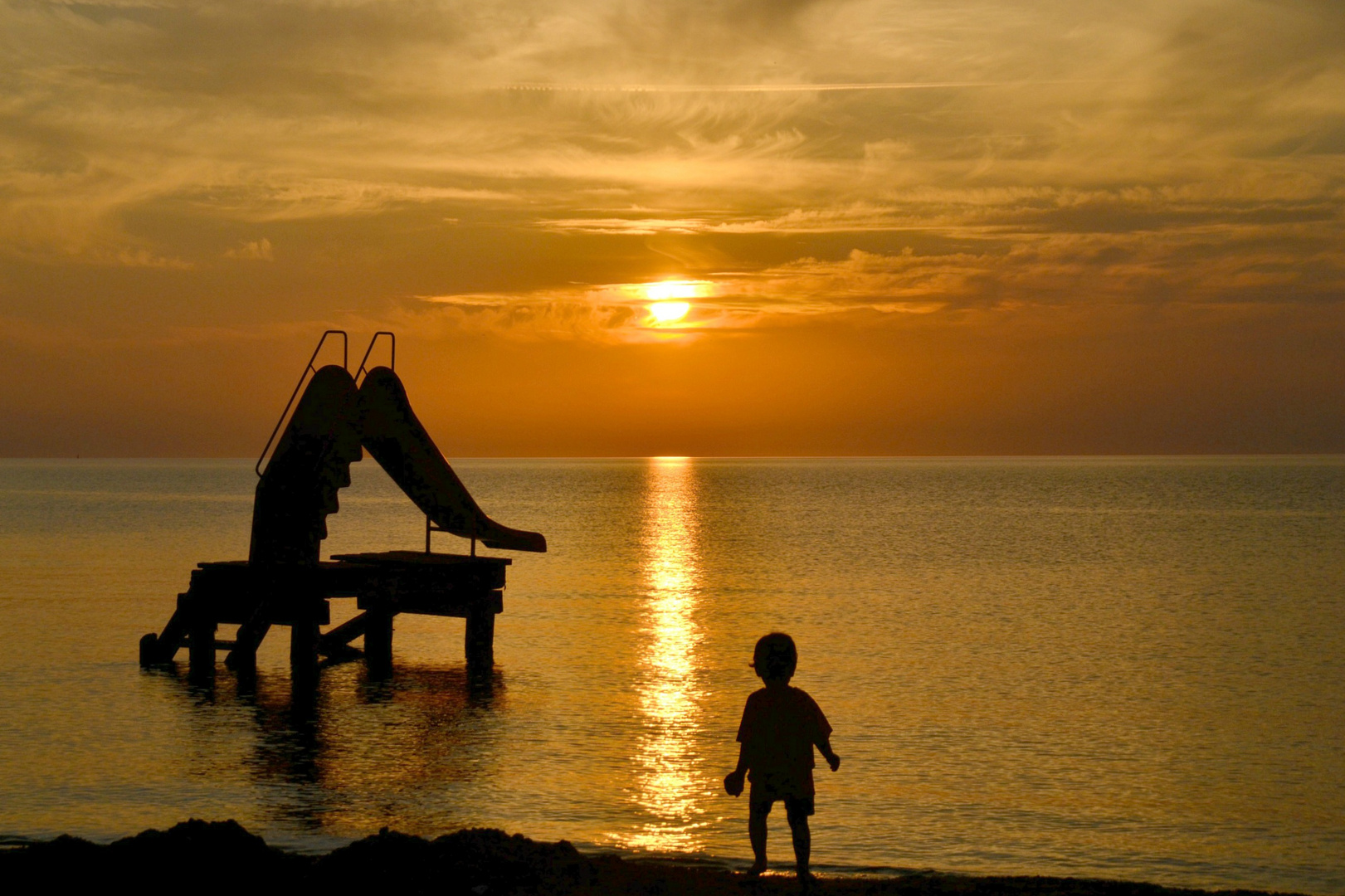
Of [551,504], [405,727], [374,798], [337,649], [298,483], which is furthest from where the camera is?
[551,504]

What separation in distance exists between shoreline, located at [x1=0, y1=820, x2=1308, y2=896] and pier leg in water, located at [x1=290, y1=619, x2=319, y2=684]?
11.6 meters

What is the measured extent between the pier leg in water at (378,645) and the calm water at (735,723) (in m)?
0.36

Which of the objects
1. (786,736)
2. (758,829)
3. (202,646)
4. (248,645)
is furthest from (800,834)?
(202,646)

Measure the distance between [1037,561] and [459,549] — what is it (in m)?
29.4

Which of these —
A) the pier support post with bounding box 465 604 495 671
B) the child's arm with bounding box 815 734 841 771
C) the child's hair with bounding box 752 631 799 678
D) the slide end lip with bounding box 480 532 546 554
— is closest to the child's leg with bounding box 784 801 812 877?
the child's arm with bounding box 815 734 841 771

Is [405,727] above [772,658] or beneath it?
beneath

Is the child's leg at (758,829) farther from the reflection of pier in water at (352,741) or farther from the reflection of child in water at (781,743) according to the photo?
the reflection of pier in water at (352,741)

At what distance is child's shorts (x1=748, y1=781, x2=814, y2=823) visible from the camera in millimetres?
8820

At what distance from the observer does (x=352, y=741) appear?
58.4ft

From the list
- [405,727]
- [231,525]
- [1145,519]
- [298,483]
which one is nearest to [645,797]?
[405,727]

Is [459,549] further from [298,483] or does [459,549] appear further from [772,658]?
[772,658]

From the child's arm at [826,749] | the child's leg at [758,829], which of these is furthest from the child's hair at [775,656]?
the child's leg at [758,829]

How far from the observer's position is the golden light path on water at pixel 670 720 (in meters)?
13.4

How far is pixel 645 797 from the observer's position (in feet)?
47.6
